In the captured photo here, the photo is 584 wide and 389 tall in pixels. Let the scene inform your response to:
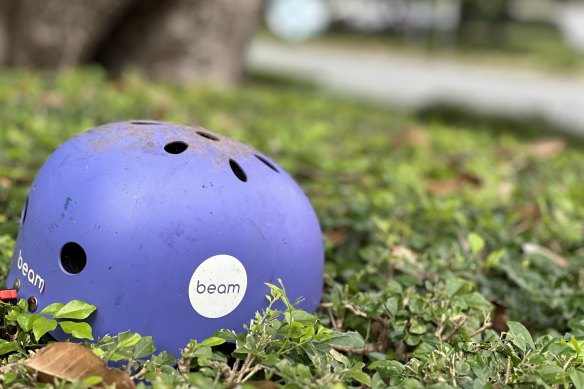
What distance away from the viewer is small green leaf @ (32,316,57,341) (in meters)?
1.98

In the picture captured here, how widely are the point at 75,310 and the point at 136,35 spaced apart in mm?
6700

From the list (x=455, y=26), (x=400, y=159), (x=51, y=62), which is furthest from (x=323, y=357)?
(x=455, y=26)

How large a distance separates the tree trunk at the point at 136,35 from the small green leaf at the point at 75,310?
5778mm

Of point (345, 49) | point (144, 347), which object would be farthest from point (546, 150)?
point (345, 49)

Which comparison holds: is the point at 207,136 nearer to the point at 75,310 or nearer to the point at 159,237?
the point at 159,237

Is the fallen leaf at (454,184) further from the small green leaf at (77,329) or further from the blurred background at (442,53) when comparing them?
the blurred background at (442,53)

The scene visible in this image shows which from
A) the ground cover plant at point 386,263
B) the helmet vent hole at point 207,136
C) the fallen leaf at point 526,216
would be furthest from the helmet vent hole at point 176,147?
the fallen leaf at point 526,216

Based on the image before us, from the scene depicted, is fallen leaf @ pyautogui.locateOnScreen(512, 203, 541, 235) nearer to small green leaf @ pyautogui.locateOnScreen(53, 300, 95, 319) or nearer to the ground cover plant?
the ground cover plant

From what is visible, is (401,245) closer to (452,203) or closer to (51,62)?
(452,203)

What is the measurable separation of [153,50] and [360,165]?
443cm

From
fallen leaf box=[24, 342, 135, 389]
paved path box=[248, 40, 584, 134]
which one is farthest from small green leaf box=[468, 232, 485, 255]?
paved path box=[248, 40, 584, 134]

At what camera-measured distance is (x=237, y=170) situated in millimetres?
2277

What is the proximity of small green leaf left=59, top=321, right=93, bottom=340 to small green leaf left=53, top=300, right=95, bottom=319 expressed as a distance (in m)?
0.02

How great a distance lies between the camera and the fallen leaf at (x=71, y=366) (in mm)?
1821
